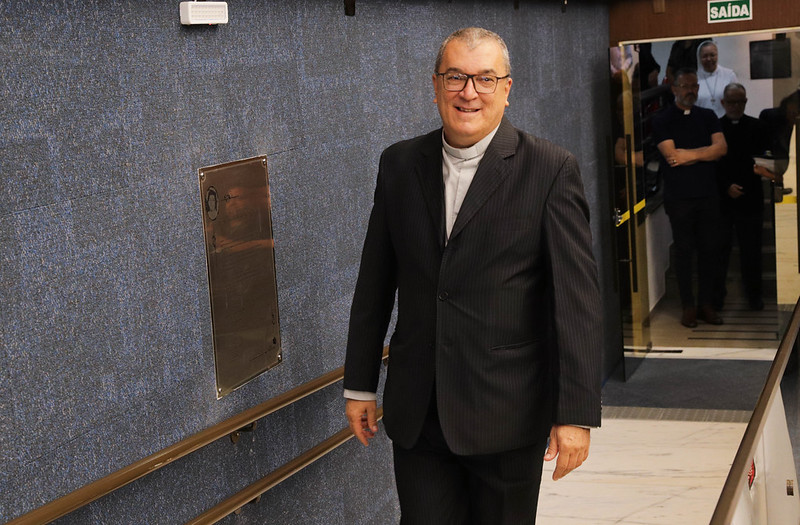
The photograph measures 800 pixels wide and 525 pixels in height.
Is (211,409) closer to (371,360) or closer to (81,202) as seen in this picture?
(371,360)

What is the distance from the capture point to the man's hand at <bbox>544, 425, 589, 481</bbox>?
8.38ft

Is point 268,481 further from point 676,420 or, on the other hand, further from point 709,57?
point 709,57

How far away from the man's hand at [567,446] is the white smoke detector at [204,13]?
136 centimetres

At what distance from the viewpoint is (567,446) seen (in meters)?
2.55

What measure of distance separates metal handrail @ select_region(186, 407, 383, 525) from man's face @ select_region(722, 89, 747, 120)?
4.25m

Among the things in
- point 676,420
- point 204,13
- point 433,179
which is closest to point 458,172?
point 433,179

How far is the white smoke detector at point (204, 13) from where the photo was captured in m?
2.68

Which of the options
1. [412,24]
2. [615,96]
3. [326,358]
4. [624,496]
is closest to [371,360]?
[326,358]

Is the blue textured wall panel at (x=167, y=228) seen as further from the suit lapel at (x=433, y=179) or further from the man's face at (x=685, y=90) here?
the man's face at (x=685, y=90)

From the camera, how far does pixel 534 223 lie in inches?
101

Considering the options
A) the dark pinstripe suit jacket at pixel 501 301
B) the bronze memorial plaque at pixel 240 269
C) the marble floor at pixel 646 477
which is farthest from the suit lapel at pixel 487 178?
the marble floor at pixel 646 477

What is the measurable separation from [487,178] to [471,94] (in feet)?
0.70

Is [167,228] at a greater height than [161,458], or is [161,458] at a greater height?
[167,228]

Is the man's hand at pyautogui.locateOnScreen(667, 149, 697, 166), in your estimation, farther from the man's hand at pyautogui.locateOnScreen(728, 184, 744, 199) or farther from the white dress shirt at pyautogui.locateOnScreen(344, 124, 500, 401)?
the white dress shirt at pyautogui.locateOnScreen(344, 124, 500, 401)
